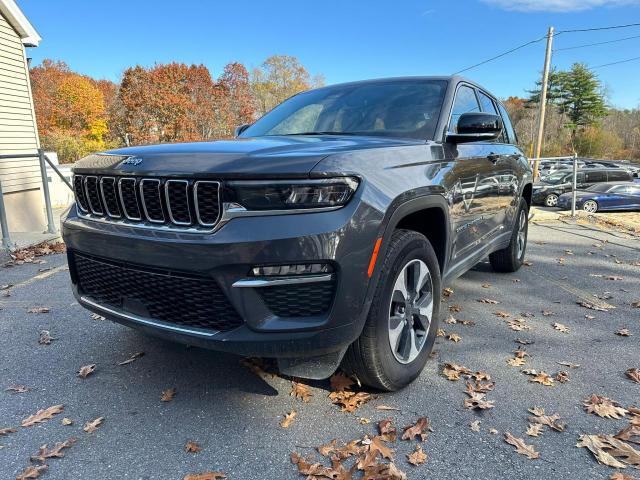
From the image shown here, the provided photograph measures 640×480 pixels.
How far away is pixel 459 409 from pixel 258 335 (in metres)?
1.25

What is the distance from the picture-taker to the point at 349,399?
2.51 metres

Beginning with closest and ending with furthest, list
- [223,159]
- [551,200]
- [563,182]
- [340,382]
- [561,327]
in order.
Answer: [223,159], [340,382], [561,327], [563,182], [551,200]

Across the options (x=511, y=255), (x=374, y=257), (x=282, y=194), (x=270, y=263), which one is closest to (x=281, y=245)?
(x=270, y=263)

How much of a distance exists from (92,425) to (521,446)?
6.93ft

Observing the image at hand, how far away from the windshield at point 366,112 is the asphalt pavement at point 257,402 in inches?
63.3

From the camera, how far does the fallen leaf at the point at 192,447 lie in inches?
82.9

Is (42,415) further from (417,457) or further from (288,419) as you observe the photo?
(417,457)

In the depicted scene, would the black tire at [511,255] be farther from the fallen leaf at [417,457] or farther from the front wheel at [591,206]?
the front wheel at [591,206]

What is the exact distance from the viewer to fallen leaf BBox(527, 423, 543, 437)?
2231 millimetres

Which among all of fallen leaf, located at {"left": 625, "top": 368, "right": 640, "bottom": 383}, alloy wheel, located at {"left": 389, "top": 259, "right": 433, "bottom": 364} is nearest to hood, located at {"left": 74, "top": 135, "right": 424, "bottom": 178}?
alloy wheel, located at {"left": 389, "top": 259, "right": 433, "bottom": 364}

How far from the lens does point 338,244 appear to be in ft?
6.29

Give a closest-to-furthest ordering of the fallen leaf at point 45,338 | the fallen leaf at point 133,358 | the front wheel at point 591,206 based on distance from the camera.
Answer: the fallen leaf at point 133,358 < the fallen leaf at point 45,338 < the front wheel at point 591,206

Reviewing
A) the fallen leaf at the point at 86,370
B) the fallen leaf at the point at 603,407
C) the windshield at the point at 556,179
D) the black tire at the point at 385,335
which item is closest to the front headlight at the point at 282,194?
the black tire at the point at 385,335

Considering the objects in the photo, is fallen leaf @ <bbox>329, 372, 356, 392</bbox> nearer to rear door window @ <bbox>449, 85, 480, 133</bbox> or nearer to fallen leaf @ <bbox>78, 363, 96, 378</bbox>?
fallen leaf @ <bbox>78, 363, 96, 378</bbox>
